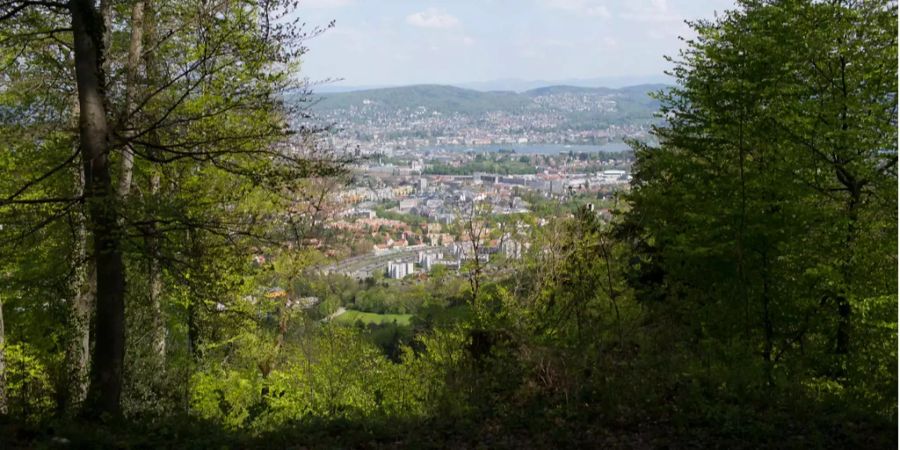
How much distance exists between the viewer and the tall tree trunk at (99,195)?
602 centimetres

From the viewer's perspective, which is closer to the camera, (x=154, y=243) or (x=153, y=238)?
(x=154, y=243)

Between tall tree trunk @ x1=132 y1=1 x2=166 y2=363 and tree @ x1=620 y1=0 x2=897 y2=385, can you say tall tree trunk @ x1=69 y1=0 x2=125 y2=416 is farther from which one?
tree @ x1=620 y1=0 x2=897 y2=385

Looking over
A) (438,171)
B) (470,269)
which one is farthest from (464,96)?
(470,269)

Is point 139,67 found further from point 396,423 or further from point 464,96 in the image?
point 464,96

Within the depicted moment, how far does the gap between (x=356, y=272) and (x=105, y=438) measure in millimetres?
20092

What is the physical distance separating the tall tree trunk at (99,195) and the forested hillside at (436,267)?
28mm

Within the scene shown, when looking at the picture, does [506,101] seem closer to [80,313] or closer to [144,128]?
[80,313]

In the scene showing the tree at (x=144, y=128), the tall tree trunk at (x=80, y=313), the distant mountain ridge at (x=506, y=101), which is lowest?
the tall tree trunk at (x=80, y=313)

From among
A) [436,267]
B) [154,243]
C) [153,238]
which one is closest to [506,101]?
[436,267]

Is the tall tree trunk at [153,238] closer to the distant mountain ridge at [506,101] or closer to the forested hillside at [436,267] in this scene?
the forested hillside at [436,267]

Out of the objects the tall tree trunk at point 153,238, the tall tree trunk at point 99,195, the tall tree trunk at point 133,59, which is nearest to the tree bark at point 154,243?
the tall tree trunk at point 153,238

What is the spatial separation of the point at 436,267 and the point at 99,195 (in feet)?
26.5

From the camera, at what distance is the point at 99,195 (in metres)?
6.02

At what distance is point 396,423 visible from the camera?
6402mm
